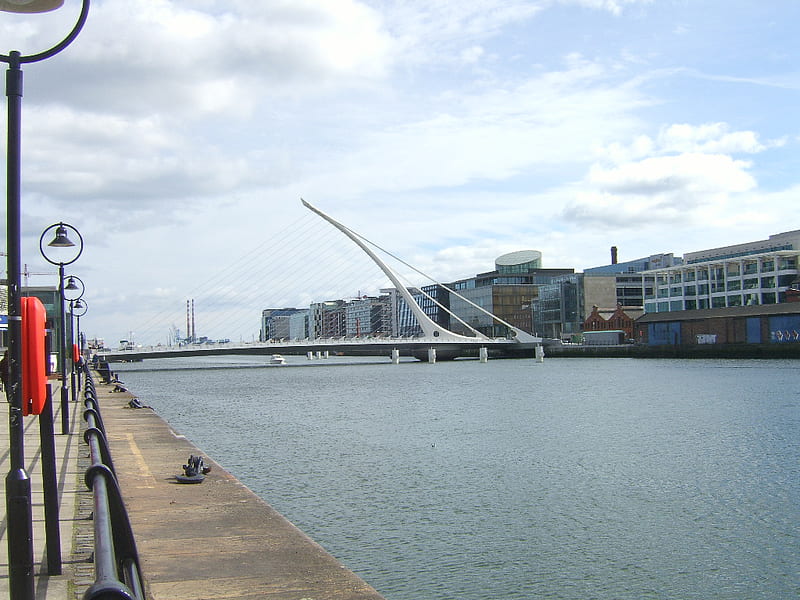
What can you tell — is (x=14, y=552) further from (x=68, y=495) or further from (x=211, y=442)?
(x=211, y=442)

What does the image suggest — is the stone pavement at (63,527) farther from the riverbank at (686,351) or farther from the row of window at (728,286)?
the row of window at (728,286)

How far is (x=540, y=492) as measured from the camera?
18078 mm

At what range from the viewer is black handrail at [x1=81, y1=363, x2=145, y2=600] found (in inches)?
113

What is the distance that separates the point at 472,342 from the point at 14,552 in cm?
11070

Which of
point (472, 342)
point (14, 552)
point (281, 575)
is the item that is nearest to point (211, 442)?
point (281, 575)

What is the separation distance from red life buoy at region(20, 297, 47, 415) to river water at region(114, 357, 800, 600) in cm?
712

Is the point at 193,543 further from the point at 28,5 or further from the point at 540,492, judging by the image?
the point at 540,492

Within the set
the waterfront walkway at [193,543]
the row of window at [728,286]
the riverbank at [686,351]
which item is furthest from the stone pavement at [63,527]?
the row of window at [728,286]

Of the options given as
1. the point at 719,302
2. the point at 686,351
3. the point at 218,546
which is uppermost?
the point at 719,302

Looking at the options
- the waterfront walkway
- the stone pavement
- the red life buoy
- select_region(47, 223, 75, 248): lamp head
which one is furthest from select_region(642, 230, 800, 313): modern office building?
the red life buoy

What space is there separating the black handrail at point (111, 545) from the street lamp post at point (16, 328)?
43 centimetres

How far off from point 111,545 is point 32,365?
6.47ft

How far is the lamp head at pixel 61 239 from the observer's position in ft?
49.5

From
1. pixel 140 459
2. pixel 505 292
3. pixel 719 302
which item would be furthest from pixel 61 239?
pixel 505 292
